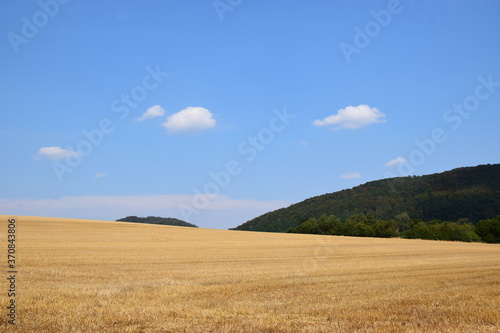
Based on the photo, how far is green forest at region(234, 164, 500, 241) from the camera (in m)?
115

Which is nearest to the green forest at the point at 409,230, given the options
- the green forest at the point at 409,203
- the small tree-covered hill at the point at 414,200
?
the green forest at the point at 409,203

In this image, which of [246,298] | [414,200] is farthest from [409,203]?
[246,298]

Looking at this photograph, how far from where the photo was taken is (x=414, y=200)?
127688 mm

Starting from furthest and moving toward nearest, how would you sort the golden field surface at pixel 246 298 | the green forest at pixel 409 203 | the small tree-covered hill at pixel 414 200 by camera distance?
the small tree-covered hill at pixel 414 200 → the green forest at pixel 409 203 → the golden field surface at pixel 246 298

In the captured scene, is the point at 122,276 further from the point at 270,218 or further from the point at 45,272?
the point at 270,218

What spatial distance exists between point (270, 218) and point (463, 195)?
5936cm

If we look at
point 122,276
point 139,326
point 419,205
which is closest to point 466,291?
point 139,326

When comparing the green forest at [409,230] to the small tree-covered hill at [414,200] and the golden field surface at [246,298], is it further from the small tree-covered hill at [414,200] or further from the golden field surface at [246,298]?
the golden field surface at [246,298]

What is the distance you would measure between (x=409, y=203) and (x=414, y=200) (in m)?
2.04

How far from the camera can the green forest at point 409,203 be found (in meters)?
115

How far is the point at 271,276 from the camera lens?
18.9m

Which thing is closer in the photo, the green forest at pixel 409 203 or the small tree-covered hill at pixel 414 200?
the green forest at pixel 409 203

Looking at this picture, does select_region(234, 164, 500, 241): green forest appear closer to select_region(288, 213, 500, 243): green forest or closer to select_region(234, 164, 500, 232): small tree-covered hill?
select_region(234, 164, 500, 232): small tree-covered hill

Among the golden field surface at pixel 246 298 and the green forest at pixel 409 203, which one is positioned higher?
the green forest at pixel 409 203
